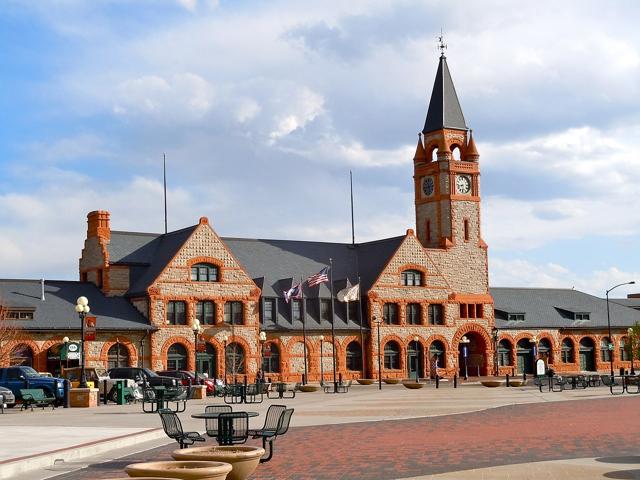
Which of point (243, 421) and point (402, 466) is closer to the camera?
point (402, 466)

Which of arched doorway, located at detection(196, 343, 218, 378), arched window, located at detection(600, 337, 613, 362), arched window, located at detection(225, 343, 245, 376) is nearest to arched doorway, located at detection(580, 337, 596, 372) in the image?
arched window, located at detection(600, 337, 613, 362)

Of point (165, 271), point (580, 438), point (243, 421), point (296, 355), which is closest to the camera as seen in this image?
point (243, 421)

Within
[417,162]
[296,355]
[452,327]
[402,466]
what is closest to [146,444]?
[402,466]

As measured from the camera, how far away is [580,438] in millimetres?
23031

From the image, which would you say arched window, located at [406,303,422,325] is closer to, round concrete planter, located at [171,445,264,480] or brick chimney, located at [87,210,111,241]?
brick chimney, located at [87,210,111,241]

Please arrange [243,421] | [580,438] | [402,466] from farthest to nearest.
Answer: [580,438] < [243,421] < [402,466]

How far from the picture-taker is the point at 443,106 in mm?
87000

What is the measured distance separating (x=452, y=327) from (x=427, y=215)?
34.9ft

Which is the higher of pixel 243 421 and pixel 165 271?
pixel 165 271

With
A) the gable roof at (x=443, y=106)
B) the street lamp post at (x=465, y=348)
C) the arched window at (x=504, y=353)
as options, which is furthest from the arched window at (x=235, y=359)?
the gable roof at (x=443, y=106)

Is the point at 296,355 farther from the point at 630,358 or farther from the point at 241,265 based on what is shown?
the point at 630,358

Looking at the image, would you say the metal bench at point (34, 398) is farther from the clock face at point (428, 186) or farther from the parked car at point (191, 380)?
the clock face at point (428, 186)

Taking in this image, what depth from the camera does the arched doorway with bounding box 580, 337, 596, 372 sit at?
89.9m

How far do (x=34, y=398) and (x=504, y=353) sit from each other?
54.2 m
